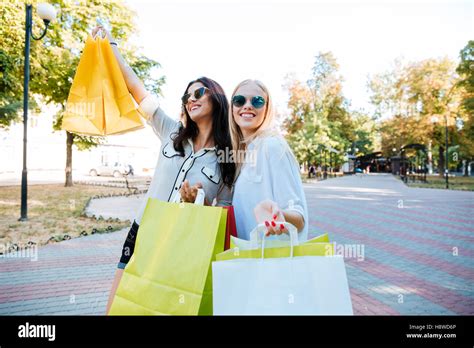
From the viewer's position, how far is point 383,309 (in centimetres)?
363

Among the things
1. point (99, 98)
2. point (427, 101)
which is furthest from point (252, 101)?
point (427, 101)

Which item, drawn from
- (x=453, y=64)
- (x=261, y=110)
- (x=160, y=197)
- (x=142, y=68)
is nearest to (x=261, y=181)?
(x=261, y=110)

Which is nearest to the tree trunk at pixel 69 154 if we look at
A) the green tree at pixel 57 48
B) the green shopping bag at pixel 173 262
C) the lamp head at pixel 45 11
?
the green tree at pixel 57 48

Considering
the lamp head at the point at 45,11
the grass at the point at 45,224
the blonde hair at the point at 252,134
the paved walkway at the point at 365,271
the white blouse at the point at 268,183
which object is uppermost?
the lamp head at the point at 45,11

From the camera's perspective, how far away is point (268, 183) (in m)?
1.57

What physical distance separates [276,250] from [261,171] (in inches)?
16.8

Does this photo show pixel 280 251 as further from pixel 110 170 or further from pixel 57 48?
pixel 110 170

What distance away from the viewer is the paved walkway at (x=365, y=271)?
3752 mm

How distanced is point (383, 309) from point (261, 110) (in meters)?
2.97

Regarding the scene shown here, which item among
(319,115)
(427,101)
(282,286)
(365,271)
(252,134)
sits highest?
(427,101)

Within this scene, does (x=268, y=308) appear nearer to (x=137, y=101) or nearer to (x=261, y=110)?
(x=261, y=110)
